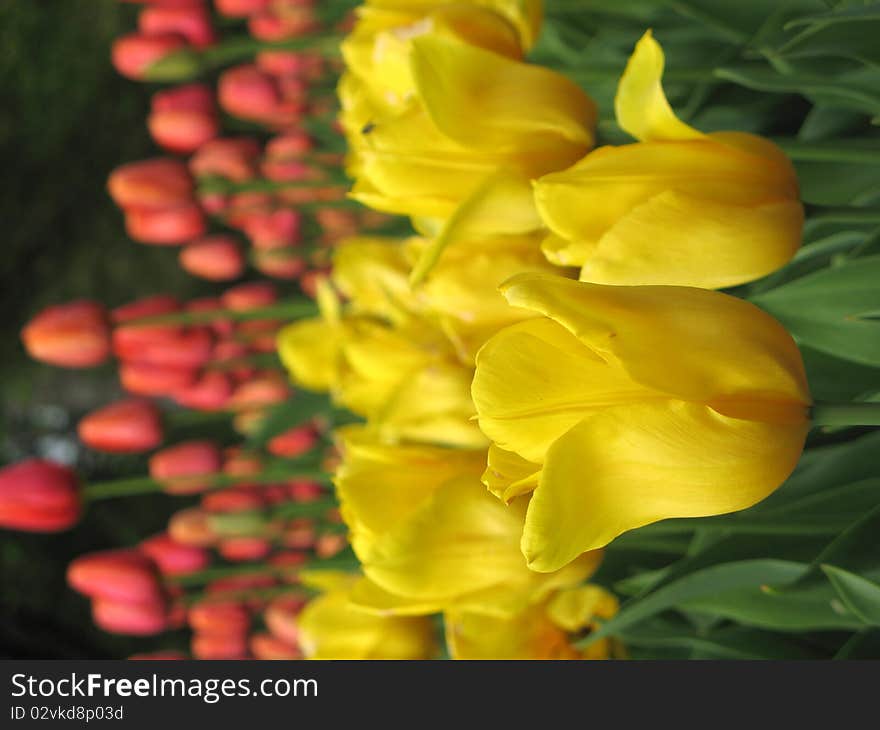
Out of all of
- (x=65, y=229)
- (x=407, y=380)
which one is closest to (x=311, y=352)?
(x=407, y=380)

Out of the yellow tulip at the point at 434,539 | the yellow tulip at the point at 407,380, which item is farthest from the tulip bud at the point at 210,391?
the yellow tulip at the point at 434,539

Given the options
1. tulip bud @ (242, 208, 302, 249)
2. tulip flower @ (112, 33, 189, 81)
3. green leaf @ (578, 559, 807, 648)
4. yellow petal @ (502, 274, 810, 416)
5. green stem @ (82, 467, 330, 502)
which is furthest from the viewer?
tulip bud @ (242, 208, 302, 249)

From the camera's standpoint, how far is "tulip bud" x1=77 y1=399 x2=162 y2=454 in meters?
1.11

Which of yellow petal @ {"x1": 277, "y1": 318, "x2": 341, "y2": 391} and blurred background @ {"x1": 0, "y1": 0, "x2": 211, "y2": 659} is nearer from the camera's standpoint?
yellow petal @ {"x1": 277, "y1": 318, "x2": 341, "y2": 391}

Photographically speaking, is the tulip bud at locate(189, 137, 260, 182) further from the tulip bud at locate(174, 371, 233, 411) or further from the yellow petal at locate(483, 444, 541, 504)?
the yellow petal at locate(483, 444, 541, 504)

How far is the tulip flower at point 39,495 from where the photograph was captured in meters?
0.95

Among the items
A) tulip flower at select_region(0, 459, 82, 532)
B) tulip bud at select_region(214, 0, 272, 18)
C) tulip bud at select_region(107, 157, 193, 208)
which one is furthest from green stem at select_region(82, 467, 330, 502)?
tulip bud at select_region(214, 0, 272, 18)

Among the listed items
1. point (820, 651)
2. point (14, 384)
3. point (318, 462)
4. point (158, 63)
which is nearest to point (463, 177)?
point (820, 651)

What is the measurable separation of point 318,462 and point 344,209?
0.37 m

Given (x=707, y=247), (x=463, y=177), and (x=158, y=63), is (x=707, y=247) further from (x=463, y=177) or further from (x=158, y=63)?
(x=158, y=63)

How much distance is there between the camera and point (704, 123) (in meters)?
0.56

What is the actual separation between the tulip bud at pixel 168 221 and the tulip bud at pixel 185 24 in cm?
19

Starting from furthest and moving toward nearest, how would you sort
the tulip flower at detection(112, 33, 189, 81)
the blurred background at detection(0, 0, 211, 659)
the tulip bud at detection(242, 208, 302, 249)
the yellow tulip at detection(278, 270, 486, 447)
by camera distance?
1. the blurred background at detection(0, 0, 211, 659)
2. the tulip bud at detection(242, 208, 302, 249)
3. the tulip flower at detection(112, 33, 189, 81)
4. the yellow tulip at detection(278, 270, 486, 447)

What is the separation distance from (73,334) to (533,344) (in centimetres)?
86
